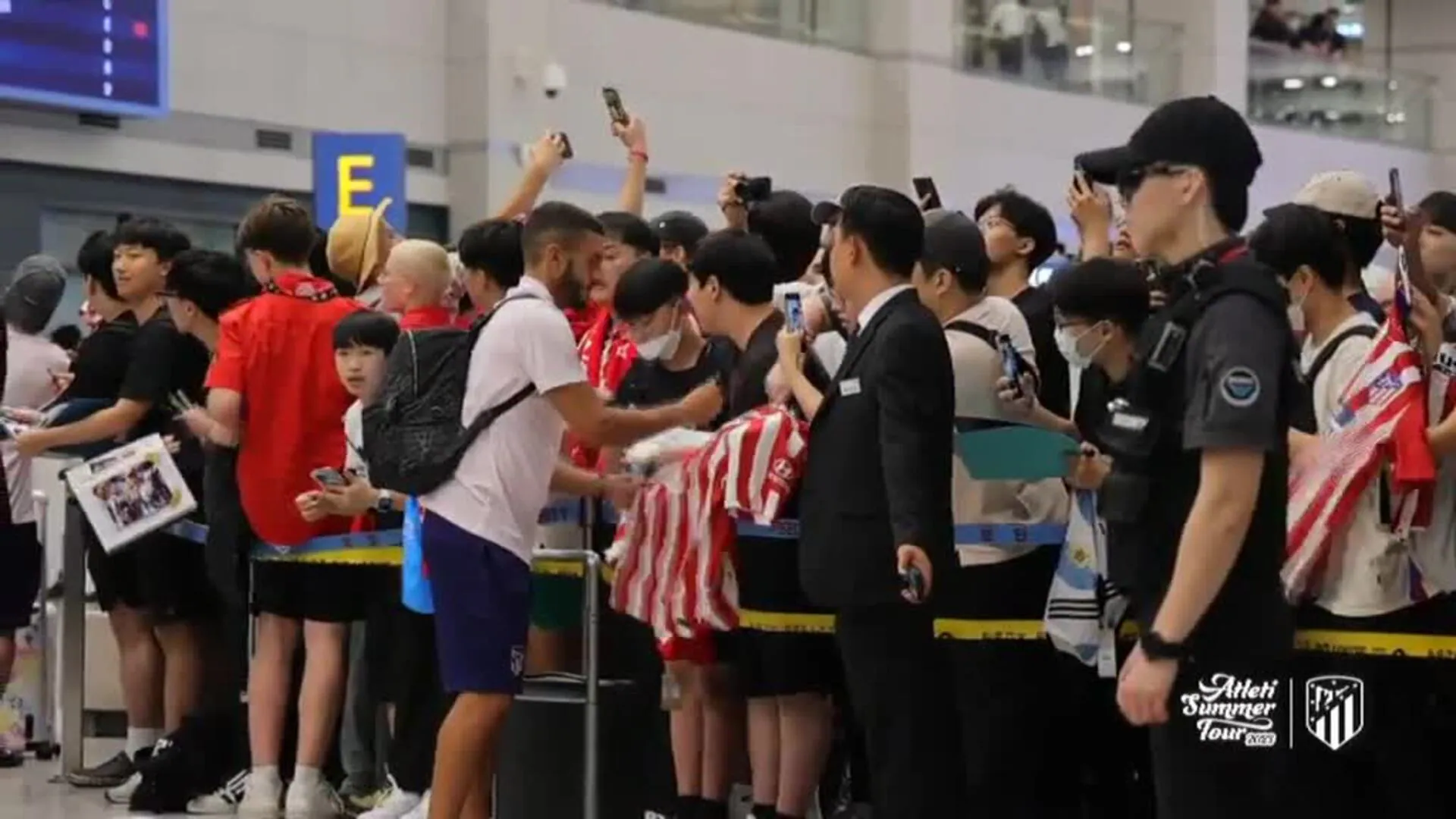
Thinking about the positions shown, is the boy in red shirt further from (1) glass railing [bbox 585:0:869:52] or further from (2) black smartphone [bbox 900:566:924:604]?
(1) glass railing [bbox 585:0:869:52]

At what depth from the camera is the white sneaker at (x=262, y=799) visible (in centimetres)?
777

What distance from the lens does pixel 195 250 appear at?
8.18 meters

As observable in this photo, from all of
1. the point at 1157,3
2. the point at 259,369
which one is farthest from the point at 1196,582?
the point at 1157,3

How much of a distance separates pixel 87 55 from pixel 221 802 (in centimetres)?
754

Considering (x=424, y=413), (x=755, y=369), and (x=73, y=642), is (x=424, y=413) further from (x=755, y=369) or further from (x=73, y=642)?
(x=73, y=642)

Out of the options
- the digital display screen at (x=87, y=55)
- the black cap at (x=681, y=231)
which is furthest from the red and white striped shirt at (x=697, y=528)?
the digital display screen at (x=87, y=55)

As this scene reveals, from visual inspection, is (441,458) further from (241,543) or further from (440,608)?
(241,543)

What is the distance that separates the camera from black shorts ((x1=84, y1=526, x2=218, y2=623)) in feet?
27.5

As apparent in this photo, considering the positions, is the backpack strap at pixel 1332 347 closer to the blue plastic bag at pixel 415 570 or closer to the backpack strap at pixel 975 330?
the backpack strap at pixel 975 330

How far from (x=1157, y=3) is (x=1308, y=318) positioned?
19.6m

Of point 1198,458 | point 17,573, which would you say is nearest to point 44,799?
point 17,573

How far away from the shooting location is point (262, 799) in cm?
779

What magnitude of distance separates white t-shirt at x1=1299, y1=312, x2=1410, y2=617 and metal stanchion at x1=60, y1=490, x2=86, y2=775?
4748 mm

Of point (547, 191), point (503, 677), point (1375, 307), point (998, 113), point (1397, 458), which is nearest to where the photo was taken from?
point (1397, 458)
